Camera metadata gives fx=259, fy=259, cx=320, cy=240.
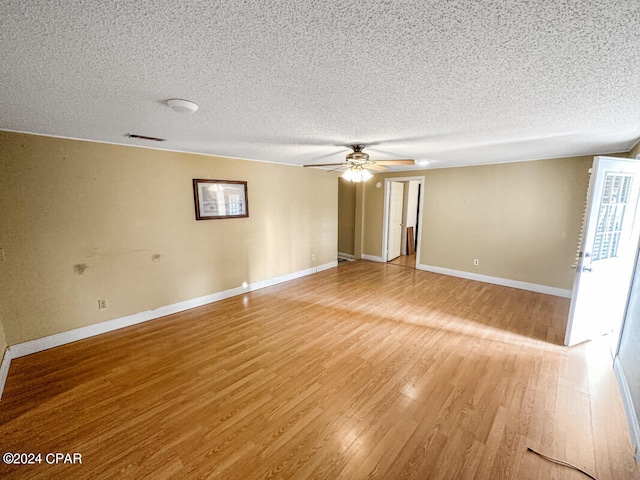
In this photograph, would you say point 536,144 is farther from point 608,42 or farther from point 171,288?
point 171,288

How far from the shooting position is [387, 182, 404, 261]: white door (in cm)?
632

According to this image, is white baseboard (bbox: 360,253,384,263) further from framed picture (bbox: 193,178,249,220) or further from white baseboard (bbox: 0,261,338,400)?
framed picture (bbox: 193,178,249,220)

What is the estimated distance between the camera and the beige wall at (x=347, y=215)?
22.4ft

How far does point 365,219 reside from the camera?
659 centimetres

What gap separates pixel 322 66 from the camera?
1293 millimetres

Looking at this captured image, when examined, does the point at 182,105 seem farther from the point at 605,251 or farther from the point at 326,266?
the point at 326,266

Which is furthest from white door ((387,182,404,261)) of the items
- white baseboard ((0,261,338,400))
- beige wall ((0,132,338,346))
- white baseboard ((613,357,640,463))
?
white baseboard ((613,357,640,463))

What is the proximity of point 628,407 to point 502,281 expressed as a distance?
3.02m

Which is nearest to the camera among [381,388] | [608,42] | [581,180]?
[608,42]

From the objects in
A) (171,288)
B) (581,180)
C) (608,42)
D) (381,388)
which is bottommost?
(381,388)

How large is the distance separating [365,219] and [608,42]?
5518 mm

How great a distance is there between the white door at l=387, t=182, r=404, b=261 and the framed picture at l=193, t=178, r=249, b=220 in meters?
3.63

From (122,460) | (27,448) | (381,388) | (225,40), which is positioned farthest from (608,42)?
(27,448)

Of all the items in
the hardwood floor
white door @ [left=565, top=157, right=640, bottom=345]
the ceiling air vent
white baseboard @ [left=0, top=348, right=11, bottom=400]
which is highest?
the ceiling air vent
